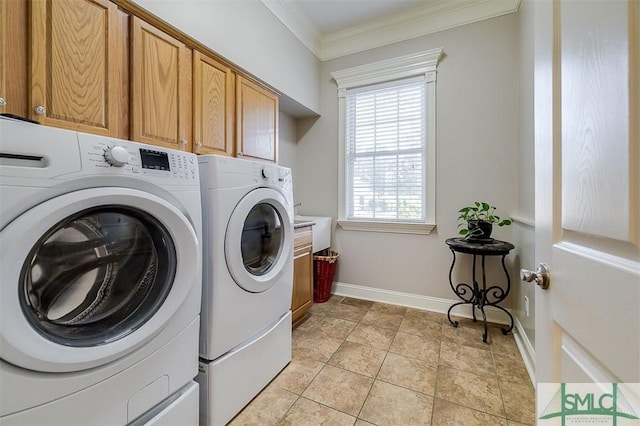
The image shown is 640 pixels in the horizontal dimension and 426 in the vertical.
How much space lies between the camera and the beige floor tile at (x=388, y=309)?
239 centimetres

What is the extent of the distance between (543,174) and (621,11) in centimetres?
38

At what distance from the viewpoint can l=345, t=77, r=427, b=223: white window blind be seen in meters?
2.49

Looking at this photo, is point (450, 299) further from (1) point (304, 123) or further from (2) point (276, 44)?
(2) point (276, 44)

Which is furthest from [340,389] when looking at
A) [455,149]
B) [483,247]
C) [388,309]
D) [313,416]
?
[455,149]

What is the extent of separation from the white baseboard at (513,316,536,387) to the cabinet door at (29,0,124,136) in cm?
243

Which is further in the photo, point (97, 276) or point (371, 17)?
point (371, 17)

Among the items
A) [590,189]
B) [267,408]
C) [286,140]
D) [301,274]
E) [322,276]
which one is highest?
[286,140]

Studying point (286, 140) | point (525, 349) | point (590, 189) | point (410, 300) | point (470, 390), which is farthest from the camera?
point (286, 140)

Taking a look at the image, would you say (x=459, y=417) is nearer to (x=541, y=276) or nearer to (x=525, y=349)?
(x=525, y=349)

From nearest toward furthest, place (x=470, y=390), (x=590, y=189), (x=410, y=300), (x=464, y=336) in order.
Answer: (x=590, y=189)
(x=470, y=390)
(x=464, y=336)
(x=410, y=300)

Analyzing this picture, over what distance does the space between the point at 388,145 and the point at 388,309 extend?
1.59 m

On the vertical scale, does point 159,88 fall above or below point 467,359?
above

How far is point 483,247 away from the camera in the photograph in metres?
1.85

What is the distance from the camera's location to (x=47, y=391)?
0.66 meters
